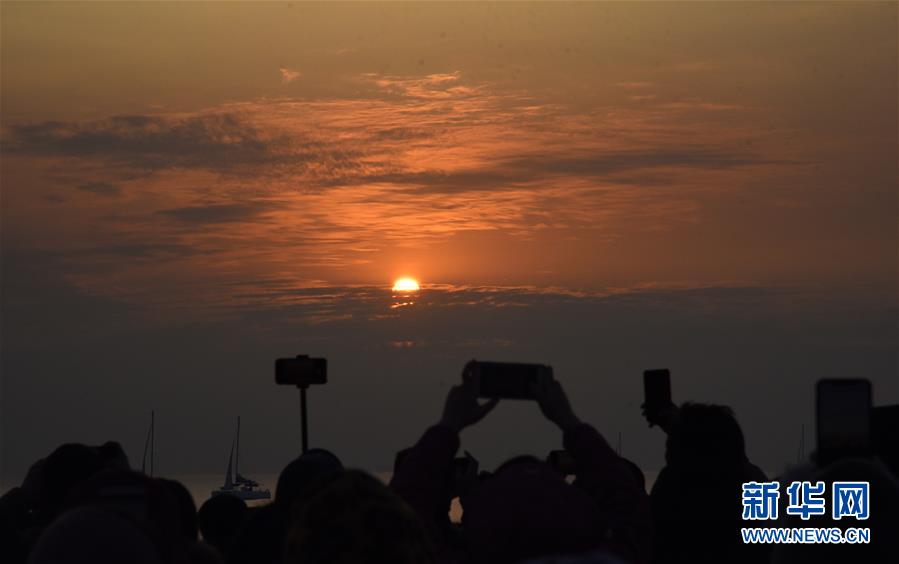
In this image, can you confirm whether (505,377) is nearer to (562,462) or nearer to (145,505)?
(145,505)

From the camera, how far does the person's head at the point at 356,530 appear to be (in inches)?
119

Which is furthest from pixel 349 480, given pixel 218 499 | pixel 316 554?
pixel 218 499

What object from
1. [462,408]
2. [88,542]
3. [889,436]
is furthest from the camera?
[889,436]

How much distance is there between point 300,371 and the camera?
11.8 meters

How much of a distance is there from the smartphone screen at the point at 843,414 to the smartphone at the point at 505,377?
1249 mm

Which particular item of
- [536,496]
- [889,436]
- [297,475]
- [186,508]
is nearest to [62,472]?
[297,475]

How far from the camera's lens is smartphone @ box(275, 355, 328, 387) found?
11672 millimetres

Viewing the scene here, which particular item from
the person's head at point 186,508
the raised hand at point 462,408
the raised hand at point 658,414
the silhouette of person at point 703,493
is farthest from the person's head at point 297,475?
the raised hand at point 658,414

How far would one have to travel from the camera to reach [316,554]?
10.1 feet

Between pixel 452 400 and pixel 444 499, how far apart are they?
0.42m

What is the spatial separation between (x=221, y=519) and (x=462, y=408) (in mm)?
3049

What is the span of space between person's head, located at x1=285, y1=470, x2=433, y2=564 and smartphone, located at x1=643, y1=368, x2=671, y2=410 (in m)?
4.89

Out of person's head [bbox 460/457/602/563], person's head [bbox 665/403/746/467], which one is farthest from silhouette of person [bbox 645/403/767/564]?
person's head [bbox 460/457/602/563]

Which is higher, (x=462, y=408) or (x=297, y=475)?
(x=462, y=408)
